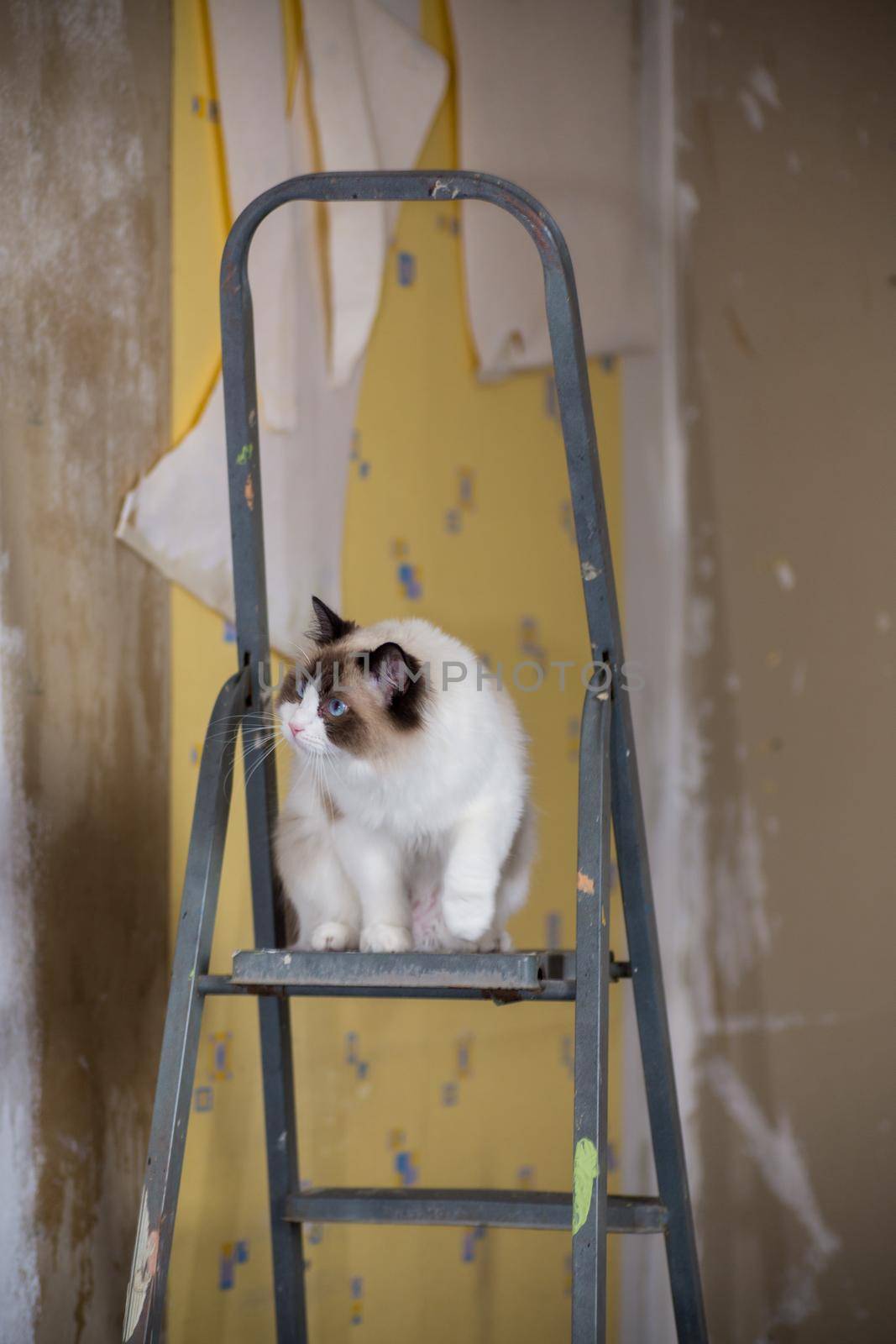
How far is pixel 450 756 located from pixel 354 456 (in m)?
0.74

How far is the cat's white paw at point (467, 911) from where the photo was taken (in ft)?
4.01

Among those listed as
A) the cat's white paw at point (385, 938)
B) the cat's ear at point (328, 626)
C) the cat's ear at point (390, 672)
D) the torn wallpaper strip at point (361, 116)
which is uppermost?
the torn wallpaper strip at point (361, 116)

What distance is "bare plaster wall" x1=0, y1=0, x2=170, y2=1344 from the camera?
1.44 meters

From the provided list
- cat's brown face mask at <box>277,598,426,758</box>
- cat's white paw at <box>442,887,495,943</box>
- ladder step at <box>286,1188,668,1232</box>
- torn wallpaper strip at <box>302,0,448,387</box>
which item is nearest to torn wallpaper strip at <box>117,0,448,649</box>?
torn wallpaper strip at <box>302,0,448,387</box>

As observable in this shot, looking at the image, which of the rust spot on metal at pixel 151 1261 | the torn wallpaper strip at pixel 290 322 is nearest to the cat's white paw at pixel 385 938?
the rust spot on metal at pixel 151 1261

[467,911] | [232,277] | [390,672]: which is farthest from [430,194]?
[467,911]

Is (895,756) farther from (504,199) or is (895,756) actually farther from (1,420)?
(1,420)

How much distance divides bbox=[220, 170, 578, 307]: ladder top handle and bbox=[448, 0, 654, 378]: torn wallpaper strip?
0.77 meters

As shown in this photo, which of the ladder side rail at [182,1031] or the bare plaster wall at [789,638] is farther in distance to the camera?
the bare plaster wall at [789,638]

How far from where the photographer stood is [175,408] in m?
1.64

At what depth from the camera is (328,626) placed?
1297mm

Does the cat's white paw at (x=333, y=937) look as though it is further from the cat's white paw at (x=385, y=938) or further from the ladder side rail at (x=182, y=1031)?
the ladder side rail at (x=182, y=1031)

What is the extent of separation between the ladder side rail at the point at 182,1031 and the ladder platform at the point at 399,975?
0.09 feet

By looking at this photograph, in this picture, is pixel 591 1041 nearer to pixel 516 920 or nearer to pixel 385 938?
pixel 385 938
